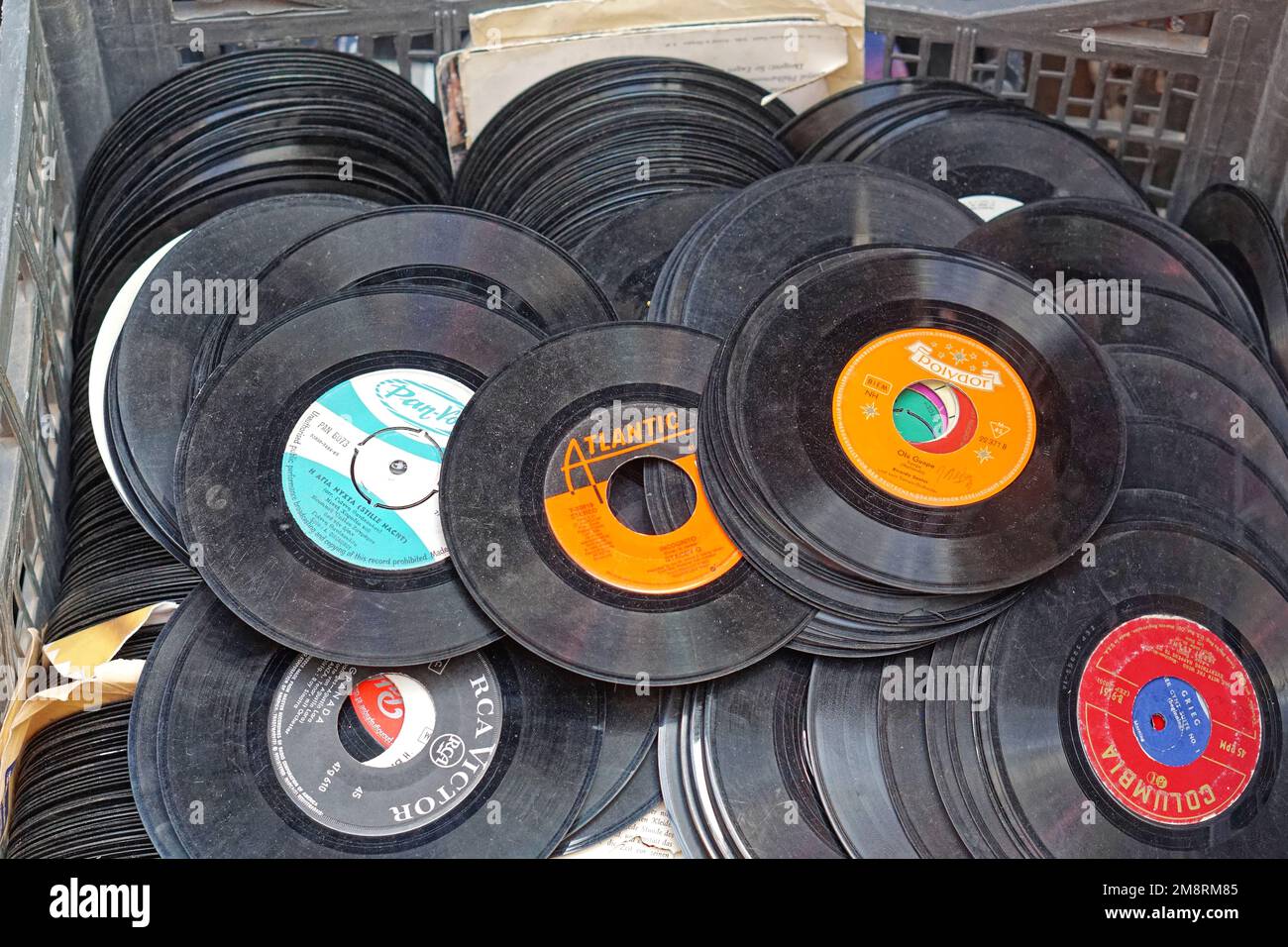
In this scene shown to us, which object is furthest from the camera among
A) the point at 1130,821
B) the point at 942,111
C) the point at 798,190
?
the point at 942,111

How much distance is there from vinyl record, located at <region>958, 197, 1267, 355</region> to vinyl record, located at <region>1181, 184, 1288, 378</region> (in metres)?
0.06

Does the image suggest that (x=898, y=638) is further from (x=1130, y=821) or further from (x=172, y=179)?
(x=172, y=179)

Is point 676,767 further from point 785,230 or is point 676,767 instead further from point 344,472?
point 785,230

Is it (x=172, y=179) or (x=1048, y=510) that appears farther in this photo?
(x=172, y=179)

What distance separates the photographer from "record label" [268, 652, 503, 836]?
2332 millimetres

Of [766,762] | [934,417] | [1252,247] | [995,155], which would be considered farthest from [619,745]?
[1252,247]

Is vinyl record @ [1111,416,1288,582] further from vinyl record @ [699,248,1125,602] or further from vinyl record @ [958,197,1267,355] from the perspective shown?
vinyl record @ [958,197,1267,355]

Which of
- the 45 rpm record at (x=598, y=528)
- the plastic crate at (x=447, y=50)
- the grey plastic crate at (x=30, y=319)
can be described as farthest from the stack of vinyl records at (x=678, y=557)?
the plastic crate at (x=447, y=50)

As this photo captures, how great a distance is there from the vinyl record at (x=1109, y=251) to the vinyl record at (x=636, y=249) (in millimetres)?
565

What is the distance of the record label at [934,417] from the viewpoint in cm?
239

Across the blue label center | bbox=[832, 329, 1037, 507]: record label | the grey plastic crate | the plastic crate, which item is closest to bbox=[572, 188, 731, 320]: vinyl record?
bbox=[832, 329, 1037, 507]: record label
